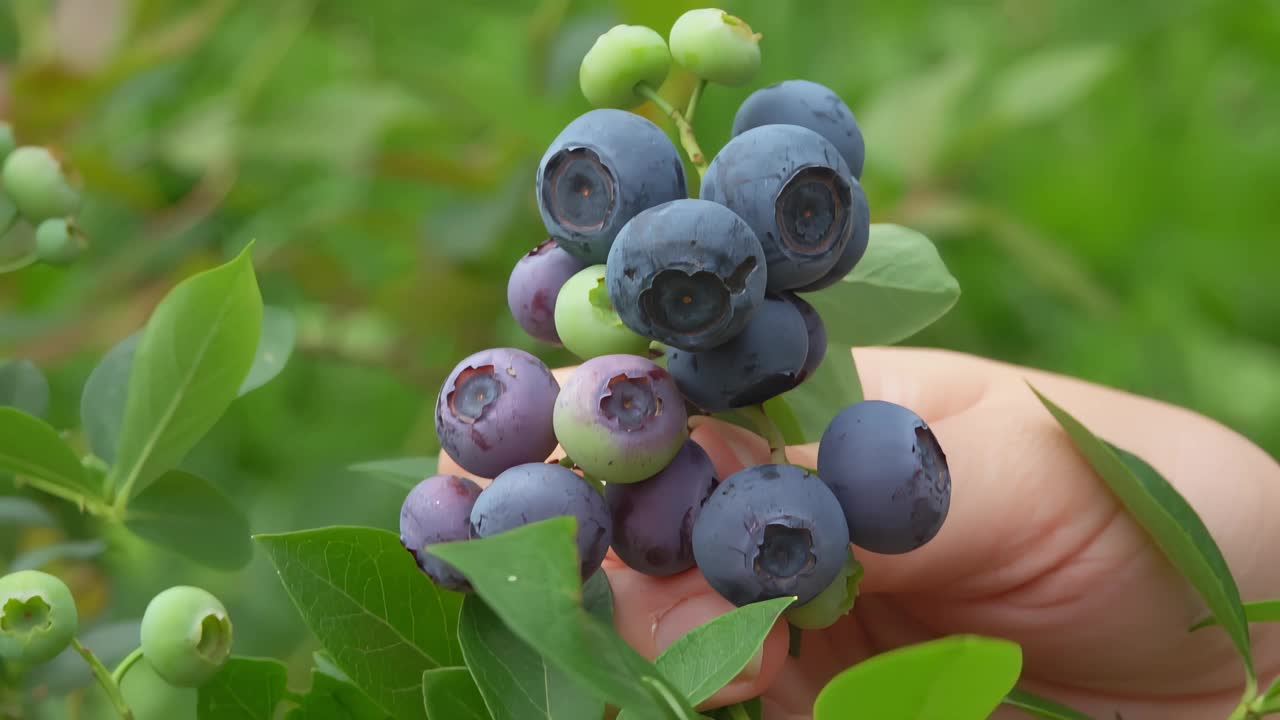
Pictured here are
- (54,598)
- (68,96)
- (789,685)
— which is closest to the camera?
(54,598)

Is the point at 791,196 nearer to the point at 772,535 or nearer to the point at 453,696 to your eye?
the point at 772,535

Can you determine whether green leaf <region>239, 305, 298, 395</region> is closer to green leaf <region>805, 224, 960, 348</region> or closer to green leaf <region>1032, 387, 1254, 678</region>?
green leaf <region>805, 224, 960, 348</region>

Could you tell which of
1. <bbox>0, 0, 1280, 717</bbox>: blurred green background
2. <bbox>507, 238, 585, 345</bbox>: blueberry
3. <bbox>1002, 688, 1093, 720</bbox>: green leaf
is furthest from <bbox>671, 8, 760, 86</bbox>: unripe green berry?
Result: <bbox>0, 0, 1280, 717</bbox>: blurred green background

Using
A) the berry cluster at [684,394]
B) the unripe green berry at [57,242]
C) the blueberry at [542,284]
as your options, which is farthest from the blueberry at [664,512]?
the unripe green berry at [57,242]

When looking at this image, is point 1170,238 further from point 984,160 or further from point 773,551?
point 773,551

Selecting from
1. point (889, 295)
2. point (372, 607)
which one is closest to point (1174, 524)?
point (889, 295)

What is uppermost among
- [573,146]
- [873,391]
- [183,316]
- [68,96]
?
[573,146]

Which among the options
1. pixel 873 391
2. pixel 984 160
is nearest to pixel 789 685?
pixel 873 391
